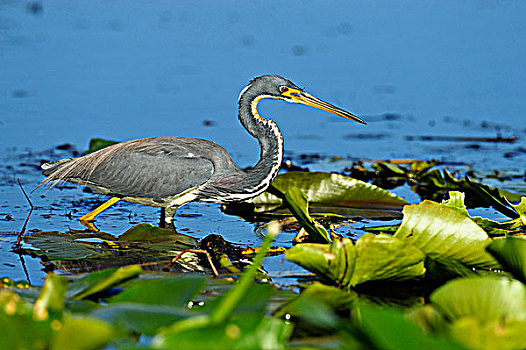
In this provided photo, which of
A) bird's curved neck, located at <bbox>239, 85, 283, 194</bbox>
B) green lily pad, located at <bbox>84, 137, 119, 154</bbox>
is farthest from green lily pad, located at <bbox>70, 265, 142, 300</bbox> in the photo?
green lily pad, located at <bbox>84, 137, 119, 154</bbox>

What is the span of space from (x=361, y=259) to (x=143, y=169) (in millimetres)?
2782

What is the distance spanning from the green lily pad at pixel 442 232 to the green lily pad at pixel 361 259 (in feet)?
0.35

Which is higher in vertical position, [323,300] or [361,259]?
[361,259]

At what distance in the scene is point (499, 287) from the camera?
2158mm

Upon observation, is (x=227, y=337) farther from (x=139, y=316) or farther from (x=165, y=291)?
(x=165, y=291)

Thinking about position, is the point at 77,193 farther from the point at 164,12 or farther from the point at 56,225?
the point at 164,12

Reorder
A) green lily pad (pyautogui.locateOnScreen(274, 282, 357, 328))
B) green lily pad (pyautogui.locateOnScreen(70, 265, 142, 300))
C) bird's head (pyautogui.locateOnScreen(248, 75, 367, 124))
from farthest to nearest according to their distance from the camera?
bird's head (pyautogui.locateOnScreen(248, 75, 367, 124))
green lily pad (pyautogui.locateOnScreen(274, 282, 357, 328))
green lily pad (pyautogui.locateOnScreen(70, 265, 142, 300))

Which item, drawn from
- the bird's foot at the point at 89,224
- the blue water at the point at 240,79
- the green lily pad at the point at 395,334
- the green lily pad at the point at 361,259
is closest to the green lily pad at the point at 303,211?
the green lily pad at the point at 361,259

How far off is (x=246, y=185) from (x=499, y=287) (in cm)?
333

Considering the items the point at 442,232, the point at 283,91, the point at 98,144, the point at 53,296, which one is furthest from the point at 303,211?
the point at 98,144

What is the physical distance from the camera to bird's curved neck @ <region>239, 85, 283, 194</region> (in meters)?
5.38

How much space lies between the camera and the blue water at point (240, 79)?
24.0 feet

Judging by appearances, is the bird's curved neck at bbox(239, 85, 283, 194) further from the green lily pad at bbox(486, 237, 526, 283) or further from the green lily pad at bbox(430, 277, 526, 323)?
the green lily pad at bbox(430, 277, 526, 323)

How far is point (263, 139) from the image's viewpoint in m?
5.55
